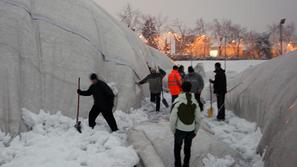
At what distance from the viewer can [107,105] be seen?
25.5 feet

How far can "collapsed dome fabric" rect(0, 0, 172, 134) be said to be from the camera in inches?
313

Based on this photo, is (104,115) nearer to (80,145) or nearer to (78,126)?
(78,126)

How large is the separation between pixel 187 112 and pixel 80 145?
2.27 m

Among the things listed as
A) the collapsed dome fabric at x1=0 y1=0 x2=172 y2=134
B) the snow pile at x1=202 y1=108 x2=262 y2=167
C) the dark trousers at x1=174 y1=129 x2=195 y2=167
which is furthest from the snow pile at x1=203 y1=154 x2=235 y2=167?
the collapsed dome fabric at x1=0 y1=0 x2=172 y2=134

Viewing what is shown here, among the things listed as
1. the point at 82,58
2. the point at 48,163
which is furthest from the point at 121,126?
the point at 48,163

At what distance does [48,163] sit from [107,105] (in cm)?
216

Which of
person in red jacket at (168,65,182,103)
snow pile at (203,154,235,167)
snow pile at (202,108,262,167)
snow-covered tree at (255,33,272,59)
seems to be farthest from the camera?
snow-covered tree at (255,33,272,59)

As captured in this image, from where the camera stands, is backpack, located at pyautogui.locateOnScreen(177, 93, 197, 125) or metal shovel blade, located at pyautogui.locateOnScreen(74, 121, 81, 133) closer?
backpack, located at pyautogui.locateOnScreen(177, 93, 197, 125)

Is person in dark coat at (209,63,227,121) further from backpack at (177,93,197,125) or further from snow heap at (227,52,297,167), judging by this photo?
backpack at (177,93,197,125)

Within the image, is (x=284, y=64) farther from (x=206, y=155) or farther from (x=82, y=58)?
(x=82, y=58)

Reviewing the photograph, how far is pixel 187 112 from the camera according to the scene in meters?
5.86

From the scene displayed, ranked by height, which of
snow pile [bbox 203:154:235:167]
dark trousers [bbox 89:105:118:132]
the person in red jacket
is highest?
the person in red jacket

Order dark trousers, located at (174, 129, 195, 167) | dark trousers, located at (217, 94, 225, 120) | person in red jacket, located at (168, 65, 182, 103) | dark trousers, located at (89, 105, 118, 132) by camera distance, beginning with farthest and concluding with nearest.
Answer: person in red jacket, located at (168, 65, 182, 103) → dark trousers, located at (217, 94, 225, 120) → dark trousers, located at (89, 105, 118, 132) → dark trousers, located at (174, 129, 195, 167)

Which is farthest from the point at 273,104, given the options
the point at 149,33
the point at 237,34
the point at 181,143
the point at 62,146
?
the point at 237,34
